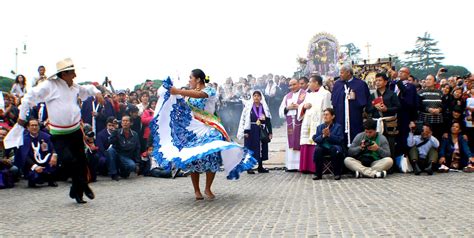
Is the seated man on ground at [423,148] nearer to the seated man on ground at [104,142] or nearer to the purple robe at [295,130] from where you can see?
the purple robe at [295,130]

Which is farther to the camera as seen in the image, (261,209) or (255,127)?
(255,127)

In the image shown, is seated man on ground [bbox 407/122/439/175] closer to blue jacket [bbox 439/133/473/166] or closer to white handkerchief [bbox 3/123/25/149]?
blue jacket [bbox 439/133/473/166]

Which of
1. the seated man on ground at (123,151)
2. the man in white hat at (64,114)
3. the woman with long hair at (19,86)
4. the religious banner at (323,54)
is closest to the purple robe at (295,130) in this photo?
the seated man on ground at (123,151)

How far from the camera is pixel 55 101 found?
25.9 feet

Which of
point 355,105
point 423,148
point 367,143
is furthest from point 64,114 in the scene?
point 423,148

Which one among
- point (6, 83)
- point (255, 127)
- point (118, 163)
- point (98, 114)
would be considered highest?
point (6, 83)

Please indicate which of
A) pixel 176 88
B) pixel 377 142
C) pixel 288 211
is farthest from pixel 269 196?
pixel 377 142

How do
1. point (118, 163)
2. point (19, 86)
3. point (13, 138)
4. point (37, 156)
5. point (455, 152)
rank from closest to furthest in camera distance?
point (13, 138), point (37, 156), point (455, 152), point (118, 163), point (19, 86)

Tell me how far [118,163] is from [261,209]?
6191mm

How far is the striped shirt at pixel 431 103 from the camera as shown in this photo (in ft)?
39.3

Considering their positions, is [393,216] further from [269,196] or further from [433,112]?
[433,112]

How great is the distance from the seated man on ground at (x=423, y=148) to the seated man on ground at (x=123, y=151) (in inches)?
238

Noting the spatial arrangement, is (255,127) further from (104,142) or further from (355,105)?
(104,142)

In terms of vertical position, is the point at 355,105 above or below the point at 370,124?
above
